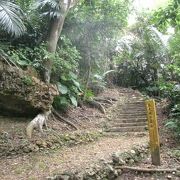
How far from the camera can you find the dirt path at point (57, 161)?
16.2 feet

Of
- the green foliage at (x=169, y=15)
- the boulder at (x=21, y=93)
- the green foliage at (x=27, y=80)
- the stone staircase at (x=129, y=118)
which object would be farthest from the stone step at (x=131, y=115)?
the green foliage at (x=27, y=80)

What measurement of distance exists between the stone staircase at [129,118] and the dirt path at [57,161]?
1.83 meters

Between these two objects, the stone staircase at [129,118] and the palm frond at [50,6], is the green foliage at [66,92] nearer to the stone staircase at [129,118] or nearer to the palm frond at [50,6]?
the stone staircase at [129,118]

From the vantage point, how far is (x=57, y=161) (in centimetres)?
564

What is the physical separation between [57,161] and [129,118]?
5324 mm

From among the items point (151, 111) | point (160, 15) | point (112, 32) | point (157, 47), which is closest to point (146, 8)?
point (157, 47)

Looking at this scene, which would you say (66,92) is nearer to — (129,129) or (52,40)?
(52,40)

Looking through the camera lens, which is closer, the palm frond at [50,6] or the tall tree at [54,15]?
the tall tree at [54,15]

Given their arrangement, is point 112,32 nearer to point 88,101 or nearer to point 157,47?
point 88,101

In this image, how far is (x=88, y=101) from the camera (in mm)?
11094

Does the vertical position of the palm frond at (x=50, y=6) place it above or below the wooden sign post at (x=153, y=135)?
above

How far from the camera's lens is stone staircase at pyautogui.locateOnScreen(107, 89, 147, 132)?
9367mm

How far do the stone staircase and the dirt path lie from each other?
1.83 meters

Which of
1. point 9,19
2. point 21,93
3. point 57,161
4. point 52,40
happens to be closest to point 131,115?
point 52,40
